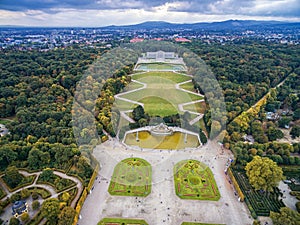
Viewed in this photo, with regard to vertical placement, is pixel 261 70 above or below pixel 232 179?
above

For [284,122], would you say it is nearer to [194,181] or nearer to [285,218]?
[194,181]

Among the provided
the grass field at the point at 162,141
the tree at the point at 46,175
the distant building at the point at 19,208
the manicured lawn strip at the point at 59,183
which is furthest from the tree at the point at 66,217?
the grass field at the point at 162,141

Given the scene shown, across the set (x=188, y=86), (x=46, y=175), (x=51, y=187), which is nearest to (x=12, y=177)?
(x=46, y=175)

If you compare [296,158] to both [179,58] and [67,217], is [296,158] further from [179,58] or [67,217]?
[179,58]

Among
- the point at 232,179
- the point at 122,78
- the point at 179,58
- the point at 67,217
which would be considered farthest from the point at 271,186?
the point at 179,58

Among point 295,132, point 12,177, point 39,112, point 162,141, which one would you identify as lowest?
point 162,141

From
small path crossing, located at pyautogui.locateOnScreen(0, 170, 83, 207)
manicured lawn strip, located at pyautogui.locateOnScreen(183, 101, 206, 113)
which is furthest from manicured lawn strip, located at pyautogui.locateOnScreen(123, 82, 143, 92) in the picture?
small path crossing, located at pyautogui.locateOnScreen(0, 170, 83, 207)
